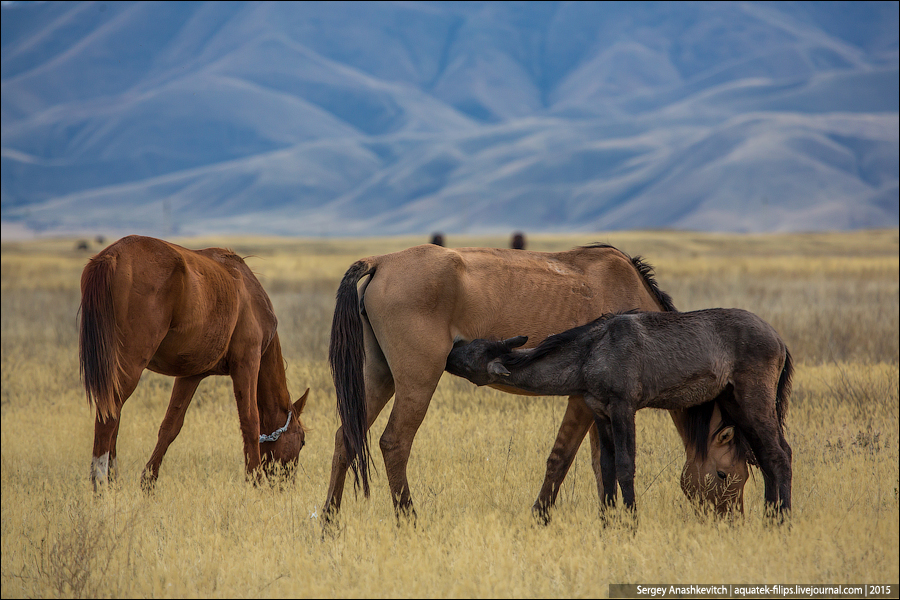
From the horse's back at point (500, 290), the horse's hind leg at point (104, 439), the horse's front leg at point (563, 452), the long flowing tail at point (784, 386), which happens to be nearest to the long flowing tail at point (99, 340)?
the horse's hind leg at point (104, 439)

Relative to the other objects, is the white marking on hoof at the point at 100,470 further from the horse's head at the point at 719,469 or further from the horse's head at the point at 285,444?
the horse's head at the point at 719,469

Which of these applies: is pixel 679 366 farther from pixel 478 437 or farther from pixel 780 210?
pixel 780 210

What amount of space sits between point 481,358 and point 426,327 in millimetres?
448

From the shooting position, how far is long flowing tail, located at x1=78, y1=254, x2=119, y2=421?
5516 mm

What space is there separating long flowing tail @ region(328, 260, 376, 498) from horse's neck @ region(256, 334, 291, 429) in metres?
1.61

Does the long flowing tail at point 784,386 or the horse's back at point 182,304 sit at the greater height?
the horse's back at point 182,304

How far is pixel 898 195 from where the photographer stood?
139m

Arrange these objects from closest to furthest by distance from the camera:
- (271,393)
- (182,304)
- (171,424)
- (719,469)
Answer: (719,469), (182,304), (171,424), (271,393)

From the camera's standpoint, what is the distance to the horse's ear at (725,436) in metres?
5.47

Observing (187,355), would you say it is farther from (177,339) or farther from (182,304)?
(182,304)

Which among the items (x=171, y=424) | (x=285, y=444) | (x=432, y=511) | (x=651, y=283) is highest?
(x=651, y=283)

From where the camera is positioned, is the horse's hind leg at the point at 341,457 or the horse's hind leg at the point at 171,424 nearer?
the horse's hind leg at the point at 341,457

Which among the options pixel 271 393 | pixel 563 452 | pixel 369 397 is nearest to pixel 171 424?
pixel 271 393

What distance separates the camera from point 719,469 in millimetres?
5484
